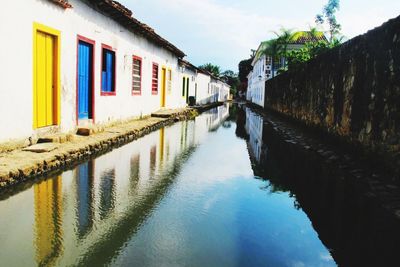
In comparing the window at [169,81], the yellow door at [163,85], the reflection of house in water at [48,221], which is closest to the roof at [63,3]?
the reflection of house in water at [48,221]

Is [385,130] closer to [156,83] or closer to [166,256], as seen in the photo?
[166,256]

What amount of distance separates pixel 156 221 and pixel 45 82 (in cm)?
581

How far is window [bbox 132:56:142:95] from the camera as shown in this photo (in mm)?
15830

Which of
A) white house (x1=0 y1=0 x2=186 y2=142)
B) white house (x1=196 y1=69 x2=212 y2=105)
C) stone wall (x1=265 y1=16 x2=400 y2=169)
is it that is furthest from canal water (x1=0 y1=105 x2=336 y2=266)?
white house (x1=196 y1=69 x2=212 y2=105)

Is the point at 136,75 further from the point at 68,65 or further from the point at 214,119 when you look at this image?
the point at 68,65

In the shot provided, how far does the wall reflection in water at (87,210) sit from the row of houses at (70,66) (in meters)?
1.94

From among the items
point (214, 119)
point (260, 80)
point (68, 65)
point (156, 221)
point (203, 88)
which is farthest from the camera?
point (260, 80)

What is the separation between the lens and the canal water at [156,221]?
3330 millimetres

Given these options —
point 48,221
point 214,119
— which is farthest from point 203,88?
point 48,221

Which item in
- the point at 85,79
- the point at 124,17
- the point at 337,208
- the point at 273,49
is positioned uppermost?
the point at 273,49

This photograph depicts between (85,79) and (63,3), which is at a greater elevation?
(63,3)

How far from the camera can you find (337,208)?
508 centimetres

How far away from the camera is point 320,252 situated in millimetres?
3652

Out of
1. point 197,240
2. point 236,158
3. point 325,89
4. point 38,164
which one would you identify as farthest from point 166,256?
point 325,89
